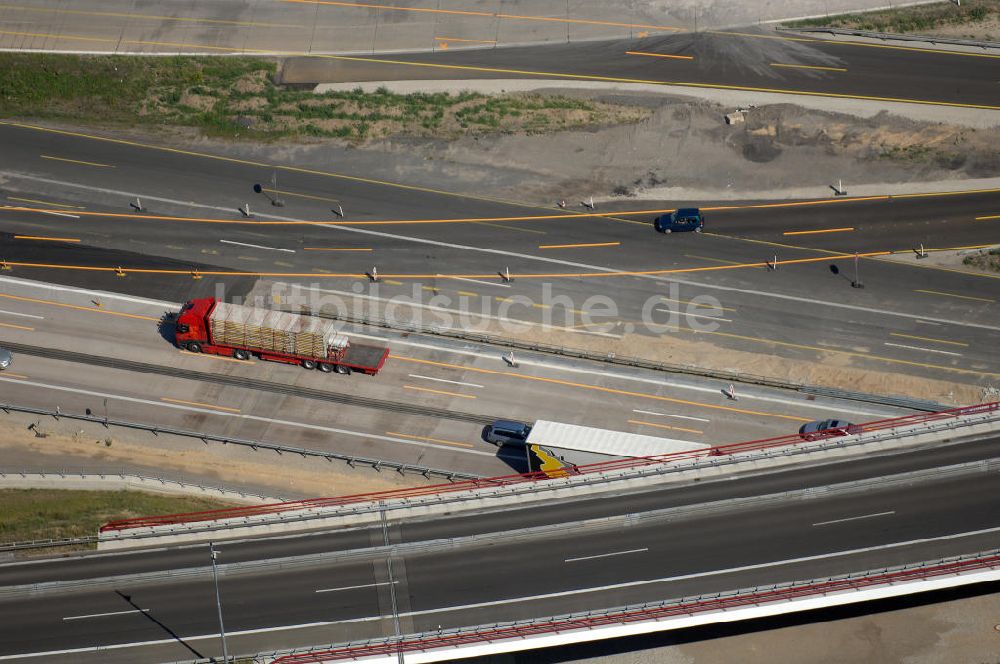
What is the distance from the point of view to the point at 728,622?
78312 mm

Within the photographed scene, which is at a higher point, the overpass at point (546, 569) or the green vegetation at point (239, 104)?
the green vegetation at point (239, 104)

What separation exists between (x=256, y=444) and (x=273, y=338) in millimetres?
7256

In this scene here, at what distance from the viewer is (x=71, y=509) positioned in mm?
84312

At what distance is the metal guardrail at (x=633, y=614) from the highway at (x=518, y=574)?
75 centimetres

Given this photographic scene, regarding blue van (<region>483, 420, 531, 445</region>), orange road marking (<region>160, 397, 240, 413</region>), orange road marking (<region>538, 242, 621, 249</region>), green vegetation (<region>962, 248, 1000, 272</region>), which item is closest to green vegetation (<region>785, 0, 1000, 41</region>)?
green vegetation (<region>962, 248, 1000, 272</region>)

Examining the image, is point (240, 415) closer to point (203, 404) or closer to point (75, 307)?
point (203, 404)

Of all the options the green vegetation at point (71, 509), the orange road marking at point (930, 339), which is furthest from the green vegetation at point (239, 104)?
the green vegetation at point (71, 509)

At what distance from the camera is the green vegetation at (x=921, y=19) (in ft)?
378

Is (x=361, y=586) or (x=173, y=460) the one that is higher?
(x=173, y=460)

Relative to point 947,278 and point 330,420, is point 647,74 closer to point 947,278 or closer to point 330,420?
point 947,278

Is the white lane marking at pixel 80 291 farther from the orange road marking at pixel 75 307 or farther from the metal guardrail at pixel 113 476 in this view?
the metal guardrail at pixel 113 476

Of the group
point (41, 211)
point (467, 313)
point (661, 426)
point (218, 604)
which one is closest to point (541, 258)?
point (467, 313)

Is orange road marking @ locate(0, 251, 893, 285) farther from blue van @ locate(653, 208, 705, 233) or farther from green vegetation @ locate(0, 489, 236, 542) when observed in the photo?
green vegetation @ locate(0, 489, 236, 542)

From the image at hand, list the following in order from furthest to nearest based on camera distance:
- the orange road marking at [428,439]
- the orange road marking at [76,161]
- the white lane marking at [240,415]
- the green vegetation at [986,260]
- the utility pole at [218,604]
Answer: the orange road marking at [76,161]
the green vegetation at [986,260]
the white lane marking at [240,415]
the orange road marking at [428,439]
the utility pole at [218,604]
